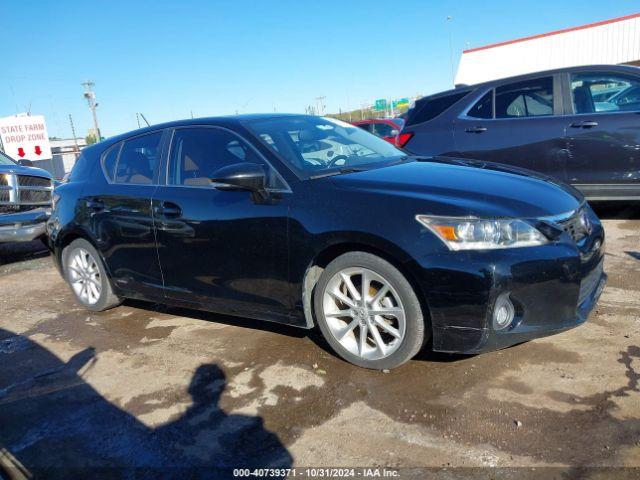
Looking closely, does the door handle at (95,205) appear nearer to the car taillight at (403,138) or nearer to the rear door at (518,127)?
the car taillight at (403,138)

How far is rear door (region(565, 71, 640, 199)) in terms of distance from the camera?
18.2 ft

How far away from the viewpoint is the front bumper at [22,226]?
23.1 feet

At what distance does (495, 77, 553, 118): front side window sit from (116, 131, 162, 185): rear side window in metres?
4.12

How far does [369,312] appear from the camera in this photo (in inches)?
122

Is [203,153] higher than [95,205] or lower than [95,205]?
higher

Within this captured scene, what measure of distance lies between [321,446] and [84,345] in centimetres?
245

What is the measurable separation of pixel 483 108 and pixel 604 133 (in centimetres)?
139

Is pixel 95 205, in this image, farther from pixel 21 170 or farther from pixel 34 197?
pixel 21 170

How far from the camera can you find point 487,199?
292cm

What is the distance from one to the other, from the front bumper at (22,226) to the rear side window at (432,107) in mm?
5292

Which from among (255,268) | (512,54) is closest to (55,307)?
(255,268)

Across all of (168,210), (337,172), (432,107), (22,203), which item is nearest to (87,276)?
(168,210)

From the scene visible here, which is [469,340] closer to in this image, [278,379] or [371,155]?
[278,379]

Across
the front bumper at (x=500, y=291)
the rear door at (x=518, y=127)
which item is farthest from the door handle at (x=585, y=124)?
the front bumper at (x=500, y=291)
